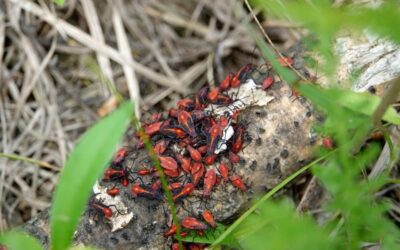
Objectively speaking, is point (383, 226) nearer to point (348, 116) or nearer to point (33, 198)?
point (348, 116)

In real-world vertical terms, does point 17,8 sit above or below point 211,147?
above

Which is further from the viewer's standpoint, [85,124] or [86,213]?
[85,124]

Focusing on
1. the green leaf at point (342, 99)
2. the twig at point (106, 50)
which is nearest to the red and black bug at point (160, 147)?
the green leaf at point (342, 99)

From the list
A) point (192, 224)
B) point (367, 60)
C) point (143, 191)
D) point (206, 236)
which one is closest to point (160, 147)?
point (143, 191)

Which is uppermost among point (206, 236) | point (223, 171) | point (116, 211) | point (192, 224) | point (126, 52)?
point (126, 52)

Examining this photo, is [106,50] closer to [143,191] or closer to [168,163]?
[168,163]

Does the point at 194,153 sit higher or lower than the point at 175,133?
lower

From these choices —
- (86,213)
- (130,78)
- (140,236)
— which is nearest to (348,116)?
→ (140,236)
